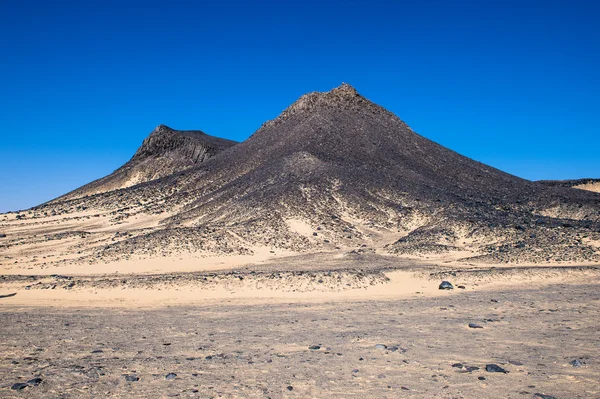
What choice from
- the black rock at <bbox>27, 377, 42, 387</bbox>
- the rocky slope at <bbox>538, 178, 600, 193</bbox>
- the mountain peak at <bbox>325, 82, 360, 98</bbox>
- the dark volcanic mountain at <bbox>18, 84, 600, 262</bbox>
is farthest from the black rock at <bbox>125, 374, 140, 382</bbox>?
the rocky slope at <bbox>538, 178, 600, 193</bbox>

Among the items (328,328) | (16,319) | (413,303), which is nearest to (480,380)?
(328,328)

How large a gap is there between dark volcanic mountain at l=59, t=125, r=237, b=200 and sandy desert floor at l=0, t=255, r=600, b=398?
5911 centimetres

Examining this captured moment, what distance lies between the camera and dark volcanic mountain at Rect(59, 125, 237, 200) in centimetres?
7575

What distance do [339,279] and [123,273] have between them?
10832 millimetres

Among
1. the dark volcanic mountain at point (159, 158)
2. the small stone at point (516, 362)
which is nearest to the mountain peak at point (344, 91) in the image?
the dark volcanic mountain at point (159, 158)

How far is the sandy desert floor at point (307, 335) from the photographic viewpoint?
7680mm

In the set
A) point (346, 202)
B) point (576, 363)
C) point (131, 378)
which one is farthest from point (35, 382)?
point (346, 202)

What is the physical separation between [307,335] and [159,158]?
75928mm

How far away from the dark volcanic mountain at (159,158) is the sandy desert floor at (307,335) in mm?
59112

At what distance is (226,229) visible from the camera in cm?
3023

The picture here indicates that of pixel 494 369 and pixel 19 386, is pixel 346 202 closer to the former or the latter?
pixel 494 369

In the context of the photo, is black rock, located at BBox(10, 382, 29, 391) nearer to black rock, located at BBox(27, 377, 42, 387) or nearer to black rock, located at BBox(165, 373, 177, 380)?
black rock, located at BBox(27, 377, 42, 387)

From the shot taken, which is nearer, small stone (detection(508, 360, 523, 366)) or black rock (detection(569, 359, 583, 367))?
black rock (detection(569, 359, 583, 367))

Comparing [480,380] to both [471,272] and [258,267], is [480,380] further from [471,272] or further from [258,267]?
[258,267]
